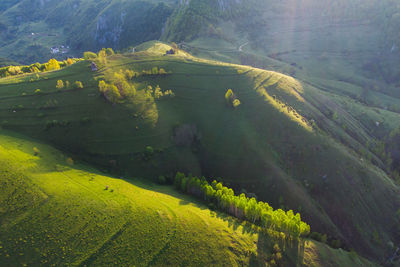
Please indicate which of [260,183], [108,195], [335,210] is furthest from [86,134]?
[335,210]

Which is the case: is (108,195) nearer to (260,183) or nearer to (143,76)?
(260,183)

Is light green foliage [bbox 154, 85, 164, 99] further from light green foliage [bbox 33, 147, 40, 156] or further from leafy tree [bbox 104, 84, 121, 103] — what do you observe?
light green foliage [bbox 33, 147, 40, 156]

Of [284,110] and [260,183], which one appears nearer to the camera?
[260,183]

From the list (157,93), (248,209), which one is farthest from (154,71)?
(248,209)

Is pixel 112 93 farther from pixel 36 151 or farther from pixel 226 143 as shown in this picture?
pixel 226 143

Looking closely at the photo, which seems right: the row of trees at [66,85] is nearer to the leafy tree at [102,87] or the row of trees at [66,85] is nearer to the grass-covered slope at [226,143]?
the grass-covered slope at [226,143]

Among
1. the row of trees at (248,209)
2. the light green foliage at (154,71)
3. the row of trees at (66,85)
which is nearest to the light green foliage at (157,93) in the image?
the light green foliage at (154,71)
